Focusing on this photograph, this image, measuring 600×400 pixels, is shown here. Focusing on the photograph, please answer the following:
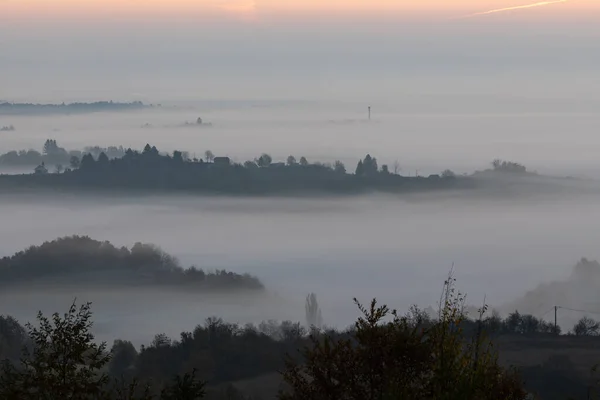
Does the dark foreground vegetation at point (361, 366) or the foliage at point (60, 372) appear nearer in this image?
the dark foreground vegetation at point (361, 366)

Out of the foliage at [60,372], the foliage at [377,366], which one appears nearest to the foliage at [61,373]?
the foliage at [60,372]

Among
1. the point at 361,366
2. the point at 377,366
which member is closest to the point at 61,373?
the point at 361,366

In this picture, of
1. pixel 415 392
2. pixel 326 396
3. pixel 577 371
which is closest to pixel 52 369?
pixel 326 396

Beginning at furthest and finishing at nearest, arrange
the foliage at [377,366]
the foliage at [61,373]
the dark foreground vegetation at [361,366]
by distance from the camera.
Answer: the foliage at [377,366] → the foliage at [61,373] → the dark foreground vegetation at [361,366]

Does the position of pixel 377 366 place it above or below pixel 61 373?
below

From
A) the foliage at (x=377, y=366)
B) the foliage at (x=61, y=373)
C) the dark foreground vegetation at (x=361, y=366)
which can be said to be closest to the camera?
the dark foreground vegetation at (x=361, y=366)

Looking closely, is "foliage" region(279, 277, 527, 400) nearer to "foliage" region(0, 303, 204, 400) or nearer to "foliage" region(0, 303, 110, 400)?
"foliage" region(0, 303, 204, 400)

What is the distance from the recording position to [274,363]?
174 metres

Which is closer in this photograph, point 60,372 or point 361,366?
point 60,372

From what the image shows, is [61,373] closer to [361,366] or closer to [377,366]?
[361,366]

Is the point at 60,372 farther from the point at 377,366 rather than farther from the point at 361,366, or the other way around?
the point at 377,366

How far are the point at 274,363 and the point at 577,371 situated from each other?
49.9m

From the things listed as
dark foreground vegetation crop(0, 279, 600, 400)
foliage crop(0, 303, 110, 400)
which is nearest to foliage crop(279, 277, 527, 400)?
dark foreground vegetation crop(0, 279, 600, 400)

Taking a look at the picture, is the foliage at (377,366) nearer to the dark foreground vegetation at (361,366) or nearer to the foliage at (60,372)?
the dark foreground vegetation at (361,366)
